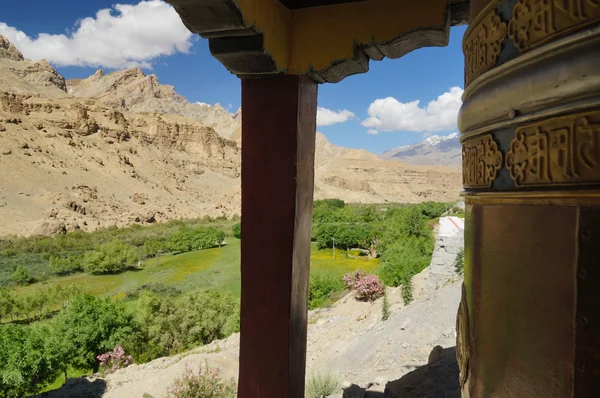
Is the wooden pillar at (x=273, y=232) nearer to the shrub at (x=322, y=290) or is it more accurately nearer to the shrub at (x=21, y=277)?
the shrub at (x=322, y=290)

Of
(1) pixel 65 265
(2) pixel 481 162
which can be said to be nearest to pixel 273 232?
(2) pixel 481 162

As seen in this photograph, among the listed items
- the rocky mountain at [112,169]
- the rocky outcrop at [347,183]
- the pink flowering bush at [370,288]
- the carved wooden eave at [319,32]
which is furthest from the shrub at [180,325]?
the rocky outcrop at [347,183]

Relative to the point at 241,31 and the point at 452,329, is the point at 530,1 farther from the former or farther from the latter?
the point at 452,329

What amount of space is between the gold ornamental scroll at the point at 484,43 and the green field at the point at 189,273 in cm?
2215

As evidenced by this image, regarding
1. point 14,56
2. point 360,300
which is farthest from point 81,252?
point 14,56

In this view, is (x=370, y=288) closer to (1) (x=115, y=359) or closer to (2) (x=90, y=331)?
(1) (x=115, y=359)

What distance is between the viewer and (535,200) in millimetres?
768

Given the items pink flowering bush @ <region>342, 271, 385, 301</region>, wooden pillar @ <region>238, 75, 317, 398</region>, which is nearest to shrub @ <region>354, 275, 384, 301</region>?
pink flowering bush @ <region>342, 271, 385, 301</region>

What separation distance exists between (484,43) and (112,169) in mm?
60576

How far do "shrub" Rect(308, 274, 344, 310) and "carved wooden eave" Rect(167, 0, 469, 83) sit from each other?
15359 mm

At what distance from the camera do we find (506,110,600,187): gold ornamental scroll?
667mm

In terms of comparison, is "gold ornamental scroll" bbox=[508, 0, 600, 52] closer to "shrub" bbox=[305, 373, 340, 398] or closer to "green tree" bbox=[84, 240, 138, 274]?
"shrub" bbox=[305, 373, 340, 398]

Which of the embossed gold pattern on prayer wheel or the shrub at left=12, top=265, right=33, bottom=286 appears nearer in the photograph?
the embossed gold pattern on prayer wheel

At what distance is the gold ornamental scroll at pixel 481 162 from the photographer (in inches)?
35.2
